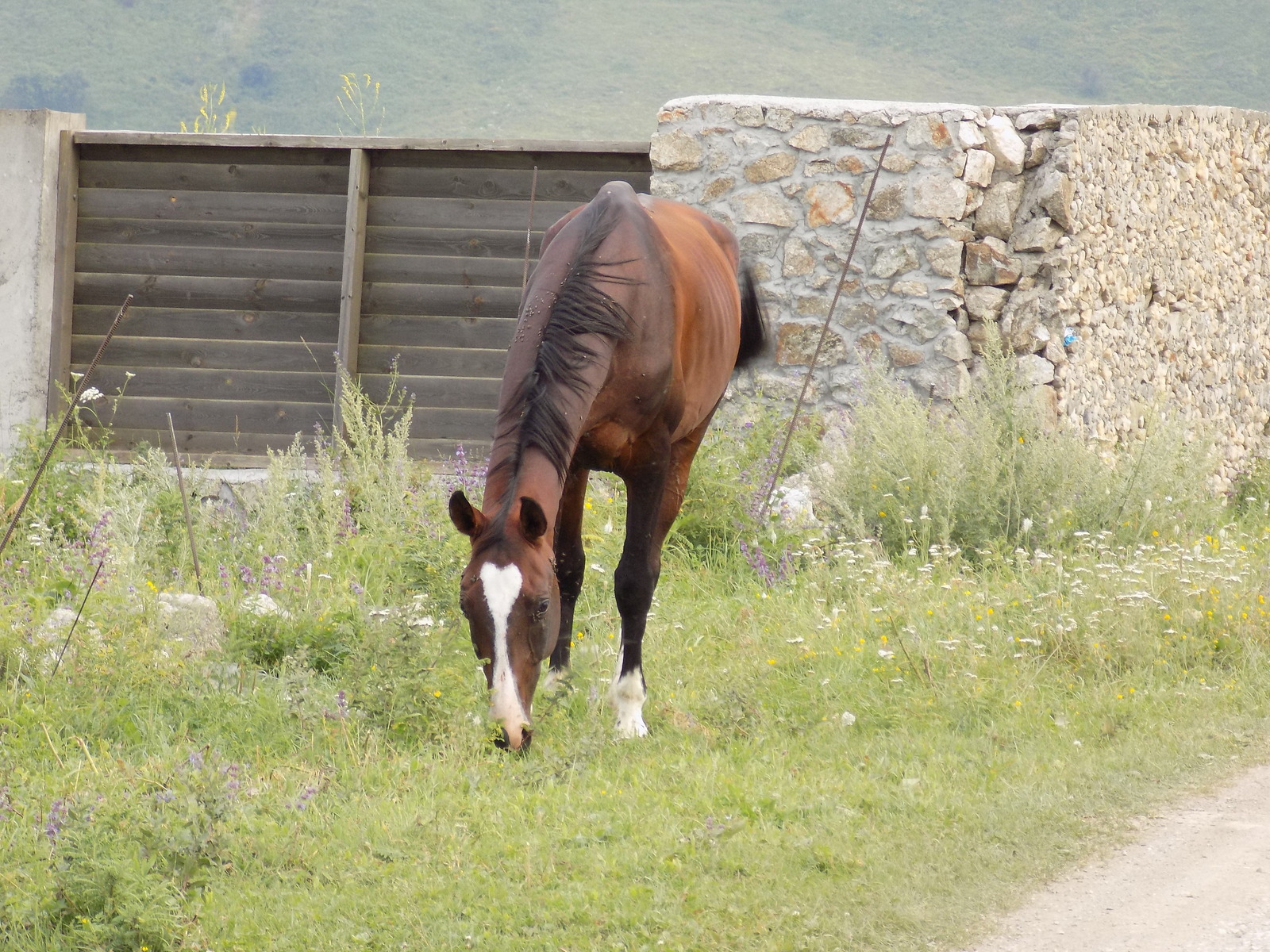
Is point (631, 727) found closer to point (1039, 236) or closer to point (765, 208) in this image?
point (765, 208)

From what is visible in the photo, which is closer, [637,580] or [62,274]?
[637,580]

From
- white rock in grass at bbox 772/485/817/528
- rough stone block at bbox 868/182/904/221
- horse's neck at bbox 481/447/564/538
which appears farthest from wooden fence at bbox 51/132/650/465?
horse's neck at bbox 481/447/564/538

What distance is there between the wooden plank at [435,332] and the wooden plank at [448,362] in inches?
1.9

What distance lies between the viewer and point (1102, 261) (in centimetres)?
853

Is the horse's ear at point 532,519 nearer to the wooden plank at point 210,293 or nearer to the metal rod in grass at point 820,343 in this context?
the metal rod in grass at point 820,343

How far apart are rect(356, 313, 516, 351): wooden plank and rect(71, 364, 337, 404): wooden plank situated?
509 mm

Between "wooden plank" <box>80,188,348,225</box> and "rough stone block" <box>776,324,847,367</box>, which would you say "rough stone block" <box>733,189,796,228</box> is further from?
"wooden plank" <box>80,188,348,225</box>

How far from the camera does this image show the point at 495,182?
9.30 metres


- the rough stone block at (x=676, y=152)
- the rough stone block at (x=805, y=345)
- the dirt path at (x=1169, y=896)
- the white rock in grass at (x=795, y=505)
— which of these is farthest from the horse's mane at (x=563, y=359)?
the rough stone block at (x=676, y=152)

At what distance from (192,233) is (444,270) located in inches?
76.5

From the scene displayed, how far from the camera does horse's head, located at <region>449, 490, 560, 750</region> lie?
12.2 ft

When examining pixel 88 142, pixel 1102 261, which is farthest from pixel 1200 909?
pixel 88 142

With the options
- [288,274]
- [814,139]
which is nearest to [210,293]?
[288,274]

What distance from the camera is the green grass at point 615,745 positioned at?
334cm
